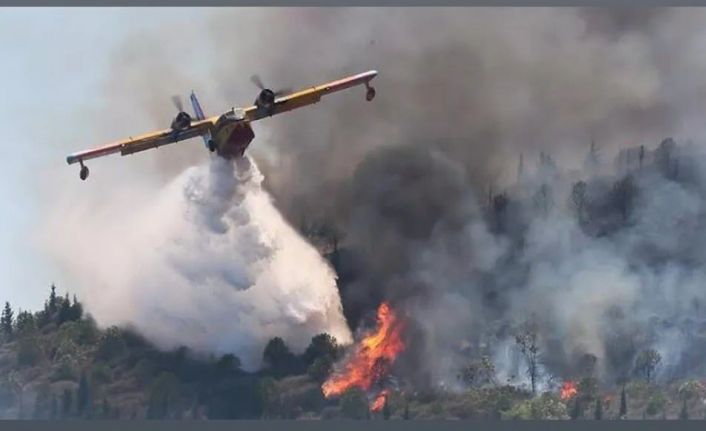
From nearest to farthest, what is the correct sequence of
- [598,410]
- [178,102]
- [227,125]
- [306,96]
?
[227,125] → [306,96] → [598,410] → [178,102]

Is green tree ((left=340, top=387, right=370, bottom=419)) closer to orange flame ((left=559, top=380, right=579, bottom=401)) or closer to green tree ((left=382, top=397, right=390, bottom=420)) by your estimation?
green tree ((left=382, top=397, right=390, bottom=420))

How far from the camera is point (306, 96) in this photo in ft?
118

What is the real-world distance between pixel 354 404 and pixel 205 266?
4398 millimetres

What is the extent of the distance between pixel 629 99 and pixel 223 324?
33.1 ft

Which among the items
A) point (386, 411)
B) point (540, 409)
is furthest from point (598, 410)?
point (386, 411)

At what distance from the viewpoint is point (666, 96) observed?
A: 36625mm

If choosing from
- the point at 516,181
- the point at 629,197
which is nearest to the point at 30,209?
the point at 516,181

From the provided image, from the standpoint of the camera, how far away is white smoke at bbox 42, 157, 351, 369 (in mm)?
36594

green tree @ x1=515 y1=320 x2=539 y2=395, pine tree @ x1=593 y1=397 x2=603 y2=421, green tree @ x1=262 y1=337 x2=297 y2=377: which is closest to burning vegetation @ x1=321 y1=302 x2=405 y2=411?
green tree @ x1=262 y1=337 x2=297 y2=377

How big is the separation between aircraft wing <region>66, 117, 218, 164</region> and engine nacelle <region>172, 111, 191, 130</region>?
0.25m

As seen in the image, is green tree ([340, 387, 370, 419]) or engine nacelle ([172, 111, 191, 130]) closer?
engine nacelle ([172, 111, 191, 130])

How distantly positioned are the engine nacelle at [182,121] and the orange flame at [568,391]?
9853 mm

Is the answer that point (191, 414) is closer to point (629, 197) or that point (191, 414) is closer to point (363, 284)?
point (363, 284)

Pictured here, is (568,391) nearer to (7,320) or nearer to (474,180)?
(474,180)
